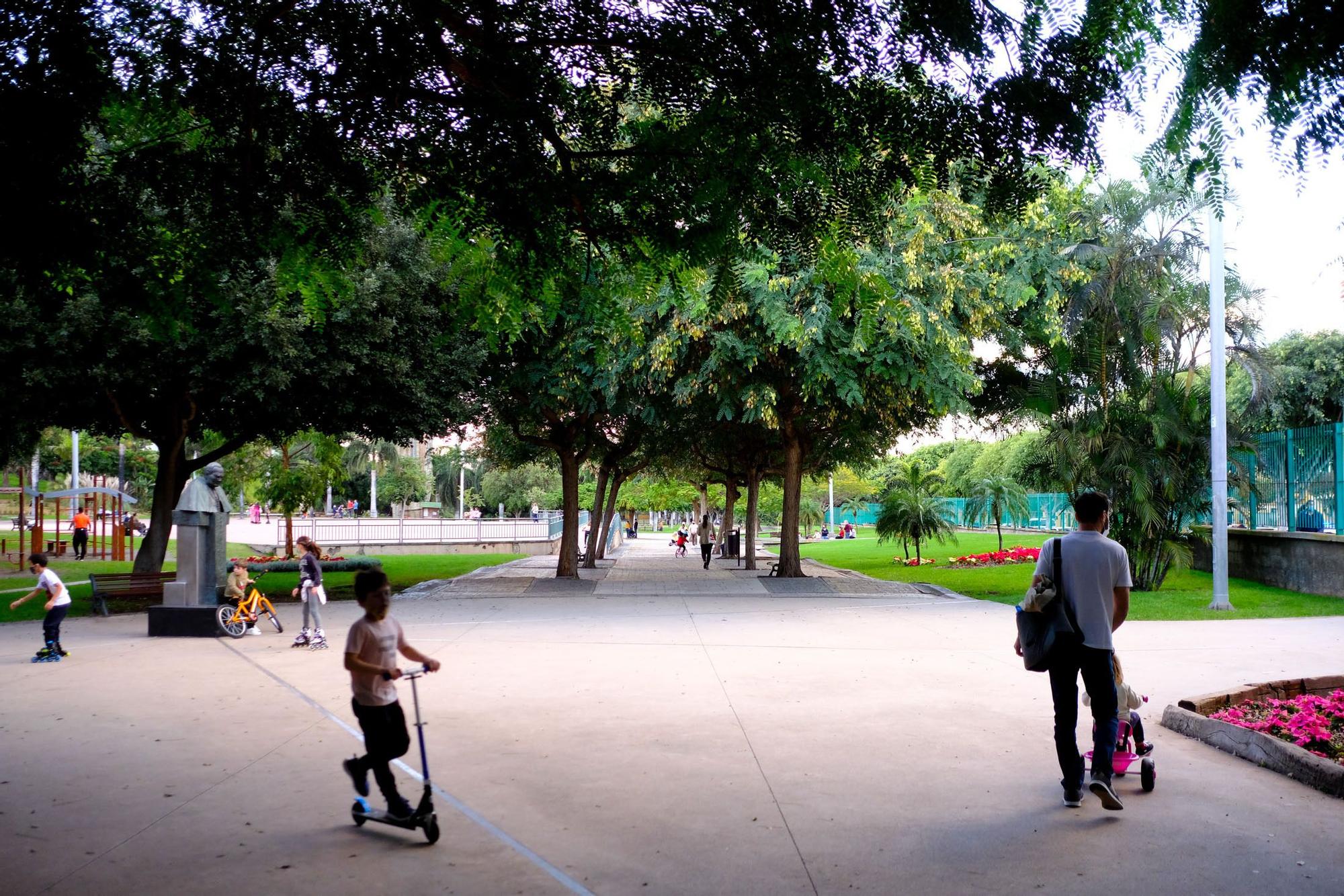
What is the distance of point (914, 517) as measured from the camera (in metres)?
31.4

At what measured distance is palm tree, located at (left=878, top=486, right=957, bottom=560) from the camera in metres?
31.4

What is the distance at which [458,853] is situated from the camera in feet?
16.6

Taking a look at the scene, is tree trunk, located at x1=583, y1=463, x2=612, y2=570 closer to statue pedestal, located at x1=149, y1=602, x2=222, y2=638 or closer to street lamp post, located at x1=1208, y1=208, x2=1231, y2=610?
statue pedestal, located at x1=149, y1=602, x2=222, y2=638

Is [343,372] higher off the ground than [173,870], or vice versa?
[343,372]

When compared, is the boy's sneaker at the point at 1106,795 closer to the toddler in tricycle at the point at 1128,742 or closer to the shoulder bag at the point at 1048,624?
the toddler in tricycle at the point at 1128,742

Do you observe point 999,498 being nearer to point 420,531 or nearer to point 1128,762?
point 420,531

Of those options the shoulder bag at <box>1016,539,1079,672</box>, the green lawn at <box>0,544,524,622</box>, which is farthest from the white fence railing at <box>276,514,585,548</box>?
the shoulder bag at <box>1016,539,1079,672</box>

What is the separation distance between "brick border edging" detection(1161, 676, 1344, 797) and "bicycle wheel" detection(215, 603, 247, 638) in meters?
11.5

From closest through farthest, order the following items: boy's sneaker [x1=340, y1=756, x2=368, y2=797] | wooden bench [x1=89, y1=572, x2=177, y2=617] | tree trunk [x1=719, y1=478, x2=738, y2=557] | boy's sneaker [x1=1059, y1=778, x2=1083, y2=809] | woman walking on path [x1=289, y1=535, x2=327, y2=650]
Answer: boy's sneaker [x1=340, y1=756, x2=368, y2=797] → boy's sneaker [x1=1059, y1=778, x2=1083, y2=809] → woman walking on path [x1=289, y1=535, x2=327, y2=650] → wooden bench [x1=89, y1=572, x2=177, y2=617] → tree trunk [x1=719, y1=478, x2=738, y2=557]

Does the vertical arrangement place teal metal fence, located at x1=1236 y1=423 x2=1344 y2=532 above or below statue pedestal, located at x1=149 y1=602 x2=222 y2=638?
above

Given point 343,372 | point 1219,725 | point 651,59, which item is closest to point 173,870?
point 651,59

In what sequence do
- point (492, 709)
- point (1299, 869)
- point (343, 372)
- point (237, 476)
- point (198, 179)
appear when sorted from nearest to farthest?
point (1299, 869), point (198, 179), point (492, 709), point (343, 372), point (237, 476)

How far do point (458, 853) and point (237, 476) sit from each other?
33810mm

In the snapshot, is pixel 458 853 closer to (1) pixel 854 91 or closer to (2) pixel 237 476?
(1) pixel 854 91
